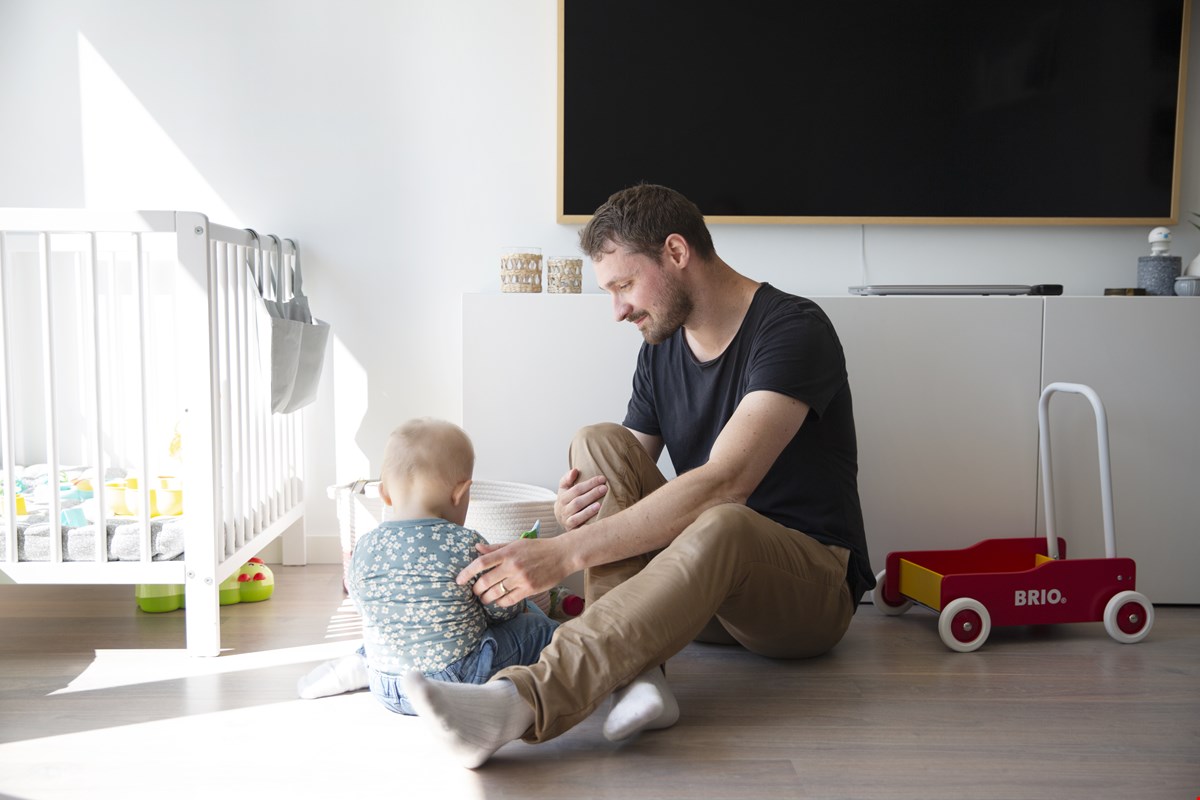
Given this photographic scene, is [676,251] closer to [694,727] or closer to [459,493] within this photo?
[459,493]

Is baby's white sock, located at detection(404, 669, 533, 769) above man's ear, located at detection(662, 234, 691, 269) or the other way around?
the other way around

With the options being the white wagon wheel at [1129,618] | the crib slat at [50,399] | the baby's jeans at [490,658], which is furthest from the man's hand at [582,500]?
the white wagon wheel at [1129,618]

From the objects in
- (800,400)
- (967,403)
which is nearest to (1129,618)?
(967,403)

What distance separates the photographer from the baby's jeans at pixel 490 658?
61.6 inches

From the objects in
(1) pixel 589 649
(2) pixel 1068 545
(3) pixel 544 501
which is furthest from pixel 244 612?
(2) pixel 1068 545

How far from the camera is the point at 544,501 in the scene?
217 centimetres

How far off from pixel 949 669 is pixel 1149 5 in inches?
72.5

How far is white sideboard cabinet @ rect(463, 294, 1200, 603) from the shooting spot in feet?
7.68

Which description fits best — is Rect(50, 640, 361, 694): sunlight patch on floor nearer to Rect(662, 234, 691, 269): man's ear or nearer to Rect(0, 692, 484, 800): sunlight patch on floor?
Rect(0, 692, 484, 800): sunlight patch on floor

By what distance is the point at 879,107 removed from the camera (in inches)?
103

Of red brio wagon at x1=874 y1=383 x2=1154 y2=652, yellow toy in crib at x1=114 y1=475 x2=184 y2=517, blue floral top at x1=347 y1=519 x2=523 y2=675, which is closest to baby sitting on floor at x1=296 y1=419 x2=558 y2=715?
blue floral top at x1=347 y1=519 x2=523 y2=675

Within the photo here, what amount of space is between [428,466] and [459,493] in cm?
7

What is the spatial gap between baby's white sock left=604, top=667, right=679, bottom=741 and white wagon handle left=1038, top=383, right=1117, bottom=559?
114 cm

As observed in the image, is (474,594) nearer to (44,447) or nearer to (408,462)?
(408,462)
